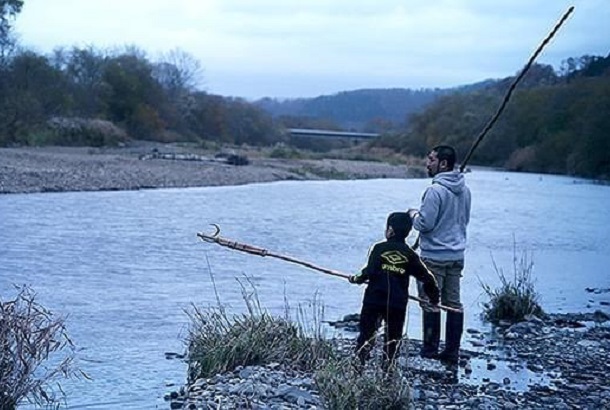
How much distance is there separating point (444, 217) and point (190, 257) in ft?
38.8

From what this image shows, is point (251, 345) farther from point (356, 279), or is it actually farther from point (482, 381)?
point (482, 381)

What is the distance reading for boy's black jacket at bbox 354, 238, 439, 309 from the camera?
29.0 feet

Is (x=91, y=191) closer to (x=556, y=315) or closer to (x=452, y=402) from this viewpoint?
(x=556, y=315)

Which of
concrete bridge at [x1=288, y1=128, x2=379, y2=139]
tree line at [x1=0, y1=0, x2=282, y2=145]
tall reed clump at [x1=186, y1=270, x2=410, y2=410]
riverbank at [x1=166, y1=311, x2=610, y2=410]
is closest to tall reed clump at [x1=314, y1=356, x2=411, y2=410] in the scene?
riverbank at [x1=166, y1=311, x2=610, y2=410]

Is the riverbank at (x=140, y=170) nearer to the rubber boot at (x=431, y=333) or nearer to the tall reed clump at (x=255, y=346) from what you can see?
the tall reed clump at (x=255, y=346)

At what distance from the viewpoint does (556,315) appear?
1478 centimetres

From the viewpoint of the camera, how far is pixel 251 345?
9.84 m

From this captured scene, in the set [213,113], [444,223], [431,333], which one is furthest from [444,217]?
[213,113]

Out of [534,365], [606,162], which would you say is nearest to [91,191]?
[534,365]

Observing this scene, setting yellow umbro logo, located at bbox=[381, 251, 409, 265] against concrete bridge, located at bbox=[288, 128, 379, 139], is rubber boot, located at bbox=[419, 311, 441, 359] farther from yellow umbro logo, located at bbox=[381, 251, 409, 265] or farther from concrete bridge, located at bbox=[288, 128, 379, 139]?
concrete bridge, located at bbox=[288, 128, 379, 139]

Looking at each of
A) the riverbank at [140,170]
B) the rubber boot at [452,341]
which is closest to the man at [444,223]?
the rubber boot at [452,341]

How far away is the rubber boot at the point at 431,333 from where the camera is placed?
33.1 feet

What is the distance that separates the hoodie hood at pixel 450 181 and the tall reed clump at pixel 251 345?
174 cm

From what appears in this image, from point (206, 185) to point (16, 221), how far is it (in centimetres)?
1902
